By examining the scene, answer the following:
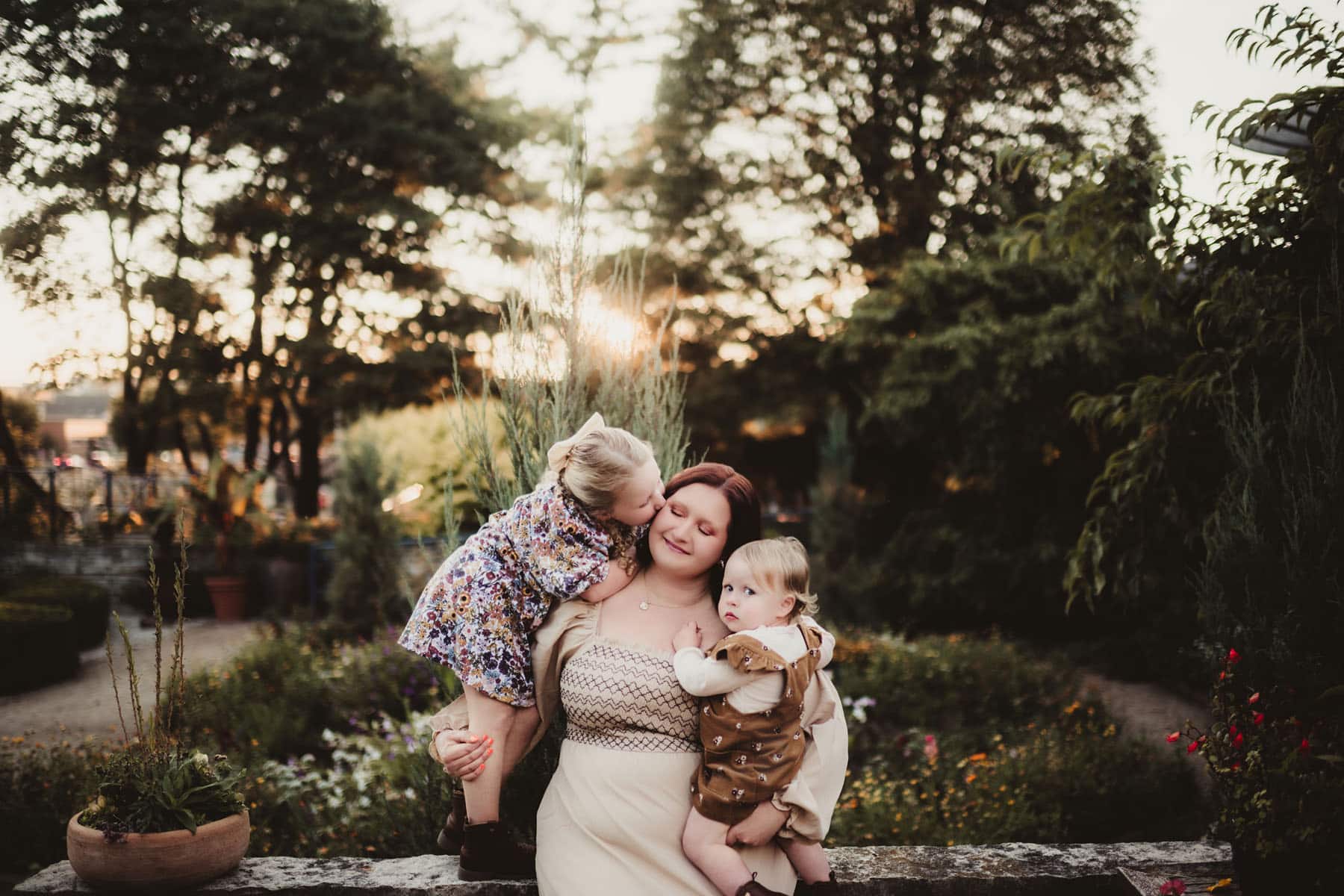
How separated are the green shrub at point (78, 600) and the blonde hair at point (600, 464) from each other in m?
7.55

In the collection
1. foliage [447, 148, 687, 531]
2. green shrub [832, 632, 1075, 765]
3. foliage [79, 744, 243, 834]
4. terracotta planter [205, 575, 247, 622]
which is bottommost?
terracotta planter [205, 575, 247, 622]

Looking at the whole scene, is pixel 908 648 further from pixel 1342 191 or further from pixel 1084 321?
pixel 1342 191

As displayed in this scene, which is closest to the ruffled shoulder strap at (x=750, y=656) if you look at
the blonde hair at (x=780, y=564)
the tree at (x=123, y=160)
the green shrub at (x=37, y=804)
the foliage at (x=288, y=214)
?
the blonde hair at (x=780, y=564)

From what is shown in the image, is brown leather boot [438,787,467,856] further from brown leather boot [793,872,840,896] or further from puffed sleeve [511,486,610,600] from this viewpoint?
brown leather boot [793,872,840,896]

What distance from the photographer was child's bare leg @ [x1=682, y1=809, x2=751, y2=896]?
7.50 feet

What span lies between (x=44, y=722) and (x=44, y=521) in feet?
17.5

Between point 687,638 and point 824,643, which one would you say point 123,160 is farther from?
point 824,643

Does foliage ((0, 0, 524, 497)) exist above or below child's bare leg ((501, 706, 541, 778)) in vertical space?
above

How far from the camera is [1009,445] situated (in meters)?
9.79

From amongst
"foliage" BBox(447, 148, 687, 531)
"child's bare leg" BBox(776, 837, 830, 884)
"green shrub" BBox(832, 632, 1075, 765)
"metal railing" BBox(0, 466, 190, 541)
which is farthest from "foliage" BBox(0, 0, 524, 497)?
"child's bare leg" BBox(776, 837, 830, 884)

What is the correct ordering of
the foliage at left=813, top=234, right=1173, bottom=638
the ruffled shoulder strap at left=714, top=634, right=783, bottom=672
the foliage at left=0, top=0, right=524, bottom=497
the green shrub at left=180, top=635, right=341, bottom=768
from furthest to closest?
the foliage at left=0, top=0, right=524, bottom=497, the foliage at left=813, top=234, right=1173, bottom=638, the green shrub at left=180, top=635, right=341, bottom=768, the ruffled shoulder strap at left=714, top=634, right=783, bottom=672

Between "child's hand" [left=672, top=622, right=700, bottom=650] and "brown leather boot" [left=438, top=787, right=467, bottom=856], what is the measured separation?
2.75 ft

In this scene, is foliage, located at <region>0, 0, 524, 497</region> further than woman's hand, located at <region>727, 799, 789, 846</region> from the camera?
Yes

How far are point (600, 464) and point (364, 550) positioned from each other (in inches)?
291
